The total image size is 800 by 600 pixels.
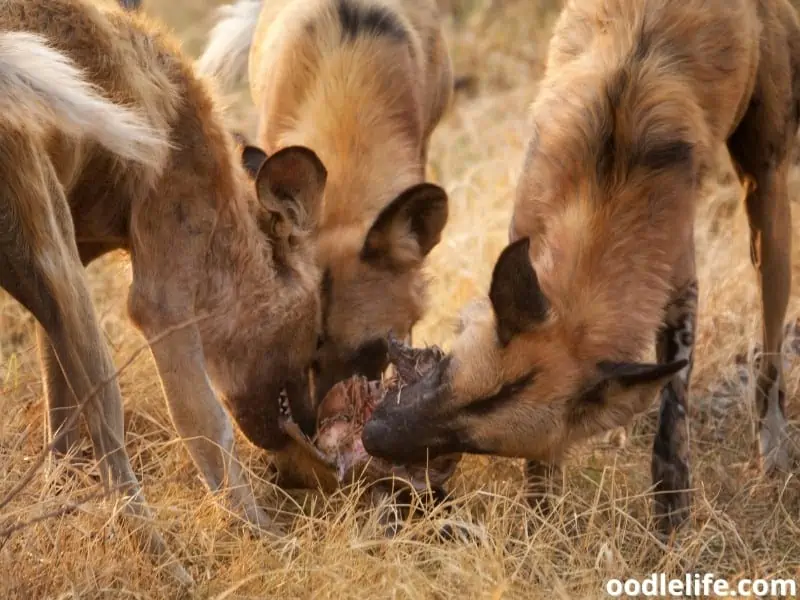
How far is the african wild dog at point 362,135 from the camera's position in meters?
4.58

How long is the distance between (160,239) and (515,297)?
3.94ft

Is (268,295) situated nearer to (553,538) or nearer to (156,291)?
(156,291)

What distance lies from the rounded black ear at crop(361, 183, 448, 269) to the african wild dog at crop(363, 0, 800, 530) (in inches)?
17.3

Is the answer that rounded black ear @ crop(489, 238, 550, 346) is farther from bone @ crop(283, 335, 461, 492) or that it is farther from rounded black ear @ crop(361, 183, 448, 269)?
rounded black ear @ crop(361, 183, 448, 269)

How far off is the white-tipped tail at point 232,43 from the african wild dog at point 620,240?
232cm

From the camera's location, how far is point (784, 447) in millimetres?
4734

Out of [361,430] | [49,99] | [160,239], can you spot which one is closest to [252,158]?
[160,239]

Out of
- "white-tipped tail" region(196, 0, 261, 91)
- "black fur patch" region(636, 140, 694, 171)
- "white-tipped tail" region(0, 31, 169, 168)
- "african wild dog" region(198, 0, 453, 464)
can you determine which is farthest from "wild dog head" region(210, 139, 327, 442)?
"white-tipped tail" region(196, 0, 261, 91)

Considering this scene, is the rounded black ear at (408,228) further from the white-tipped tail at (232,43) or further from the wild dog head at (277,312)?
the white-tipped tail at (232,43)

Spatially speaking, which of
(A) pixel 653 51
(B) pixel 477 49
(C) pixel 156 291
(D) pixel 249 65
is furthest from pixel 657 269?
(B) pixel 477 49

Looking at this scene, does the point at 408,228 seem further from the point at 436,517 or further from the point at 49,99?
the point at 49,99

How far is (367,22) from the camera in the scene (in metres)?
5.37

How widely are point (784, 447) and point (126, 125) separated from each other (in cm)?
271

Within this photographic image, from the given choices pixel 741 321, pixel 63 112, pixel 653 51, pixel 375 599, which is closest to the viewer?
pixel 63 112
